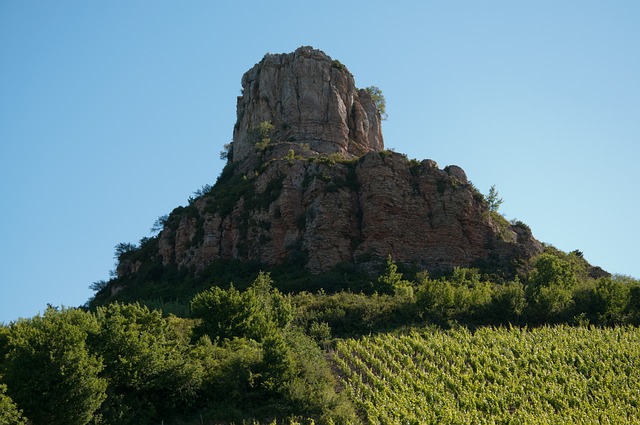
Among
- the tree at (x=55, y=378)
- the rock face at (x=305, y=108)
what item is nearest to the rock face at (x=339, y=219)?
the rock face at (x=305, y=108)

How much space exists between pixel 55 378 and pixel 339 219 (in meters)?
30.2

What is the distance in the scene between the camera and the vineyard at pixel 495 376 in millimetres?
28844

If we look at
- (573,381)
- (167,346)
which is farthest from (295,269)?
(573,381)

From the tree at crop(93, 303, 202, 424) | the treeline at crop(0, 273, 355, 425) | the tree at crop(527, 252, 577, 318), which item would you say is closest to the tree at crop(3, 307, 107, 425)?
the treeline at crop(0, 273, 355, 425)

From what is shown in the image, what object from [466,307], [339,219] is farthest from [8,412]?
[339,219]

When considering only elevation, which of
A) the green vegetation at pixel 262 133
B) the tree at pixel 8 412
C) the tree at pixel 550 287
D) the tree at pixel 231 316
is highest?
the green vegetation at pixel 262 133

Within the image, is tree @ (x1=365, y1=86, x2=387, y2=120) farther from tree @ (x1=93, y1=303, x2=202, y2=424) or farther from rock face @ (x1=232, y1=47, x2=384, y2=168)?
tree @ (x1=93, y1=303, x2=202, y2=424)

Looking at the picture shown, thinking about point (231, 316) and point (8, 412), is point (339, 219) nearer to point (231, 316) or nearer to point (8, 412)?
point (231, 316)

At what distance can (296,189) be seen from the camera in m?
56.2

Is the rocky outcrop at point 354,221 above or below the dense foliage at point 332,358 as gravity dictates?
above

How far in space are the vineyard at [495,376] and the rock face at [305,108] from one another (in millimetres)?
33260

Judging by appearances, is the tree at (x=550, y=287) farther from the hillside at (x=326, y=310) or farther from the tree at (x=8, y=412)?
the tree at (x=8, y=412)

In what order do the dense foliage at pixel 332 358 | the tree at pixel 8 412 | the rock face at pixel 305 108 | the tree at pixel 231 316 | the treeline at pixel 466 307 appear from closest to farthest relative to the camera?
the tree at pixel 8 412
the dense foliage at pixel 332 358
the tree at pixel 231 316
the treeline at pixel 466 307
the rock face at pixel 305 108

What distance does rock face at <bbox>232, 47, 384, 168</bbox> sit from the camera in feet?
232
